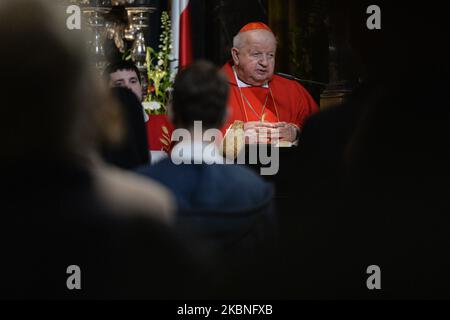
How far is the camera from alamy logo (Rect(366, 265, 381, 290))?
254 cm

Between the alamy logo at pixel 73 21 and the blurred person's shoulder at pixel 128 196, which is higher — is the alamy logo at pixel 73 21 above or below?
above

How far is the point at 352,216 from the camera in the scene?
2.53 m

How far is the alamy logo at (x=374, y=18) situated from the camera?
110 inches

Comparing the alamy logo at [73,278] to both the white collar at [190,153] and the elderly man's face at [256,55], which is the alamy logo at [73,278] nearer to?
the white collar at [190,153]

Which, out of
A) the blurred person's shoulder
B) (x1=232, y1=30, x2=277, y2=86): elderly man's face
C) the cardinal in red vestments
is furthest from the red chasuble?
the blurred person's shoulder

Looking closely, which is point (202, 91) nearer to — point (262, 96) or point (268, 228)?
point (268, 228)

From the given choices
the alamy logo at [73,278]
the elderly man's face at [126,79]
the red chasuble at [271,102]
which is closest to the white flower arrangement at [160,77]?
the red chasuble at [271,102]

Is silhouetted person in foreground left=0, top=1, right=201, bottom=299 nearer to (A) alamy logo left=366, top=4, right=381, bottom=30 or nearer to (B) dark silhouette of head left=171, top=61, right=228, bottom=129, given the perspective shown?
(B) dark silhouette of head left=171, top=61, right=228, bottom=129

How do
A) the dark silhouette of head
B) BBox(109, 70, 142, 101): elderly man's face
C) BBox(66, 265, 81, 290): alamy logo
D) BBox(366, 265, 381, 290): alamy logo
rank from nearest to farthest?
BBox(66, 265, 81, 290): alamy logo < the dark silhouette of head < BBox(366, 265, 381, 290): alamy logo < BBox(109, 70, 142, 101): elderly man's face

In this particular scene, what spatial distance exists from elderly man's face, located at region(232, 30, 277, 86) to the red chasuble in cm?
11

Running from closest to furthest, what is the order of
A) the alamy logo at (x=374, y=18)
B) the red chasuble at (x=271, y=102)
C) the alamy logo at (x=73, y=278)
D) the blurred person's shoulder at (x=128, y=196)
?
the blurred person's shoulder at (x=128, y=196) → the alamy logo at (x=73, y=278) → the alamy logo at (x=374, y=18) → the red chasuble at (x=271, y=102)

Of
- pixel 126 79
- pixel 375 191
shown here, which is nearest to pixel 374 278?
pixel 375 191

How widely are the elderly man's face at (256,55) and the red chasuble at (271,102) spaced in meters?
0.11

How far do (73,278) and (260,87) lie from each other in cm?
282
